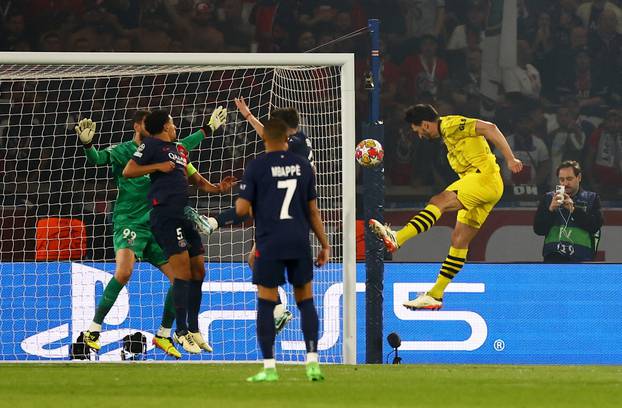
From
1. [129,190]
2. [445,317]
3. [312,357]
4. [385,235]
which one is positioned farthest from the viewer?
[445,317]

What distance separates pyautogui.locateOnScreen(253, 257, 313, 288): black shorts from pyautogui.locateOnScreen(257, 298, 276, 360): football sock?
129 millimetres

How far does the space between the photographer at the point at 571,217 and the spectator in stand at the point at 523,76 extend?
127 inches

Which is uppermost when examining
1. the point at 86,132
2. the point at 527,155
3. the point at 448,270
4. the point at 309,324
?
the point at 527,155

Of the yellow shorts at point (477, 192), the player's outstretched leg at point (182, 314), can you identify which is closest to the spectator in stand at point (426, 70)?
the yellow shorts at point (477, 192)

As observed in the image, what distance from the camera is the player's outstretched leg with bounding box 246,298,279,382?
27.8 ft

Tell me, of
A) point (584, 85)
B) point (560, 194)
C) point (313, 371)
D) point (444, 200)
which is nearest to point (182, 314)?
point (313, 371)

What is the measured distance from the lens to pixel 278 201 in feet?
27.8

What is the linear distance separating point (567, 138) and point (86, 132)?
8120 millimetres

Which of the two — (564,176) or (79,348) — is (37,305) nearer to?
(79,348)

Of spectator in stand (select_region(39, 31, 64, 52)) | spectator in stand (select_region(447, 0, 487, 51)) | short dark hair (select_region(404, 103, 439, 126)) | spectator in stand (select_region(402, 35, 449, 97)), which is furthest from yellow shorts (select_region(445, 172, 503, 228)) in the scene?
spectator in stand (select_region(39, 31, 64, 52))

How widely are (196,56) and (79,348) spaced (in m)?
2.87

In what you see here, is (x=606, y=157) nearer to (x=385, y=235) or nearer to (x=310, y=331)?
(x=385, y=235)

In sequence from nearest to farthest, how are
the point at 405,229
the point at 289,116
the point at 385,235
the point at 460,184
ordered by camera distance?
the point at 289,116, the point at 385,235, the point at 405,229, the point at 460,184

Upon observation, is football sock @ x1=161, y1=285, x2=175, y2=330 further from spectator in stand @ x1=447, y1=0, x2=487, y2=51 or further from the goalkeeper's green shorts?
spectator in stand @ x1=447, y1=0, x2=487, y2=51
